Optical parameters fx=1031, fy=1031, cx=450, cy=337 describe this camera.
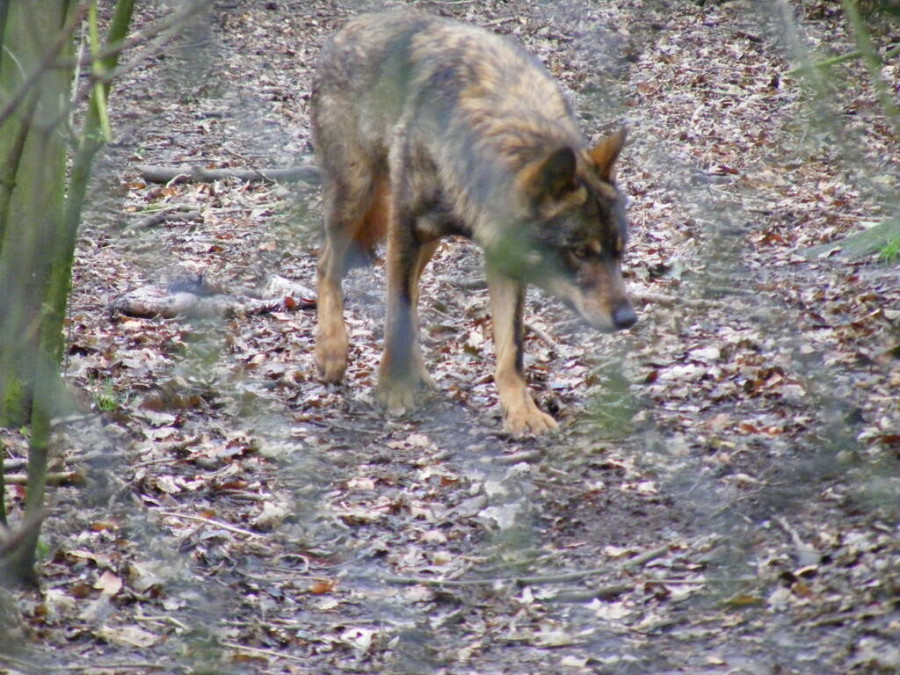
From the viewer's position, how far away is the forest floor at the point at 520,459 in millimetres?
2848

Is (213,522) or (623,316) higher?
(623,316)

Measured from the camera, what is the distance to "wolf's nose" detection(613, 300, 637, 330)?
14.6ft

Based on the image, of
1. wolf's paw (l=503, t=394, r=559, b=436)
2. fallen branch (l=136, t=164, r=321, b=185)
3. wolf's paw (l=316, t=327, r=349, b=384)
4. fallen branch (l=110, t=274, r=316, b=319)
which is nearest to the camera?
wolf's paw (l=503, t=394, r=559, b=436)

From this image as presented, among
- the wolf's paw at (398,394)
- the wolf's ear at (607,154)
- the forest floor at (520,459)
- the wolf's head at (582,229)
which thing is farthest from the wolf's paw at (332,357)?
the wolf's ear at (607,154)

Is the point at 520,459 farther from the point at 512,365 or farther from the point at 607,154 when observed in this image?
the point at 607,154

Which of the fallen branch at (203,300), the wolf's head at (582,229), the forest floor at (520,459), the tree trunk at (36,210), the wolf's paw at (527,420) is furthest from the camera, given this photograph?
the fallen branch at (203,300)

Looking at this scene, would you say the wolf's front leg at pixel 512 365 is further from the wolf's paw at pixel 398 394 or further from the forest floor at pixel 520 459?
the wolf's paw at pixel 398 394

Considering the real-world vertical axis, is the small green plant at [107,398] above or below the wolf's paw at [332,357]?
above

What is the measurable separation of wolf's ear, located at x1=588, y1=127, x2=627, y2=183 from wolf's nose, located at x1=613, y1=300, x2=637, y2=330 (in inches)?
22.2

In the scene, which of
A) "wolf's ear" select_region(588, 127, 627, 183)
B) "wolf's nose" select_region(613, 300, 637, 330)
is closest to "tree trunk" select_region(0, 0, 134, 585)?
"wolf's ear" select_region(588, 127, 627, 183)

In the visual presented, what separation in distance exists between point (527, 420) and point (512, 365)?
30cm

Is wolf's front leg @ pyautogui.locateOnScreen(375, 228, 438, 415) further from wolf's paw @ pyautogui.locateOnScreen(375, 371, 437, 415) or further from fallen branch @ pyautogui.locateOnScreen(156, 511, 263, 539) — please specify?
fallen branch @ pyautogui.locateOnScreen(156, 511, 263, 539)

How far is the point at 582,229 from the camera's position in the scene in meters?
4.41

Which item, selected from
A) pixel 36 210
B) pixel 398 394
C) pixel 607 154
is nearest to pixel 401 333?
pixel 398 394
